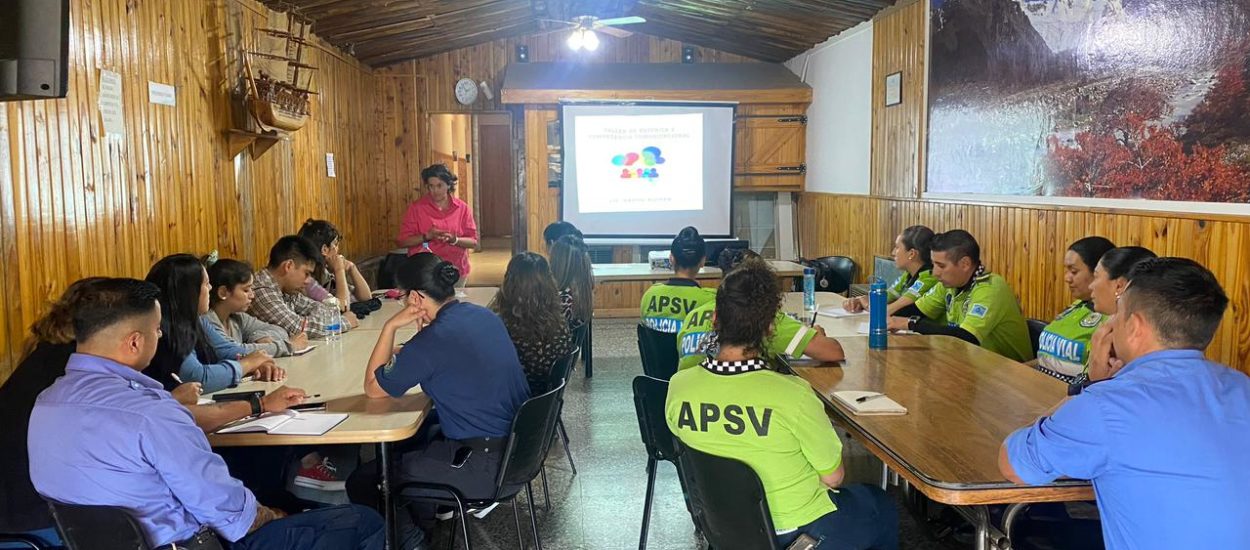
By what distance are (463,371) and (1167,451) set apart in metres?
1.88

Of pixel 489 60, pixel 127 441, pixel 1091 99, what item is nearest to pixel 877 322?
pixel 1091 99

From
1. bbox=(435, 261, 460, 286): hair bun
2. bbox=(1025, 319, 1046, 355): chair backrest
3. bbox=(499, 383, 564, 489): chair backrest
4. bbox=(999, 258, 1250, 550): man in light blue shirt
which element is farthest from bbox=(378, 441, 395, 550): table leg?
bbox=(1025, 319, 1046, 355): chair backrest

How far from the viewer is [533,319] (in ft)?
11.7

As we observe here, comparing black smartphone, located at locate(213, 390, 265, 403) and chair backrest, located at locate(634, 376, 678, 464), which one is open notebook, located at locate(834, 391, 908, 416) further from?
black smartphone, located at locate(213, 390, 265, 403)

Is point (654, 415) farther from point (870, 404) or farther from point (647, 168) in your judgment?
point (647, 168)

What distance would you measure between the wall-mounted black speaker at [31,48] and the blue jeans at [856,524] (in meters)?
2.35

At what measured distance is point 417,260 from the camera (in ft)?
9.53

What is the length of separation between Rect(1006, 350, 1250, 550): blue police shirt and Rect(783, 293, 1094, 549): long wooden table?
0.23 meters

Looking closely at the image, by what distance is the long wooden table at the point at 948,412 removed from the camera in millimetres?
1996

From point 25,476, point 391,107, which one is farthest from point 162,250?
point 391,107

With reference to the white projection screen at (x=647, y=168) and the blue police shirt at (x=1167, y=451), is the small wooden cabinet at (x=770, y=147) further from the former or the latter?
the blue police shirt at (x=1167, y=451)

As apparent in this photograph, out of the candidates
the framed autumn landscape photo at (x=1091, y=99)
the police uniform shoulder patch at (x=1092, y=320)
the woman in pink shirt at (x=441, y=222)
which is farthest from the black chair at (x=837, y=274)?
the police uniform shoulder patch at (x=1092, y=320)

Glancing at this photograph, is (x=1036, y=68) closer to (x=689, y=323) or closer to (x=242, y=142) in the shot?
(x=689, y=323)

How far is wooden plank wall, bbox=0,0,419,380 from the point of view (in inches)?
123
